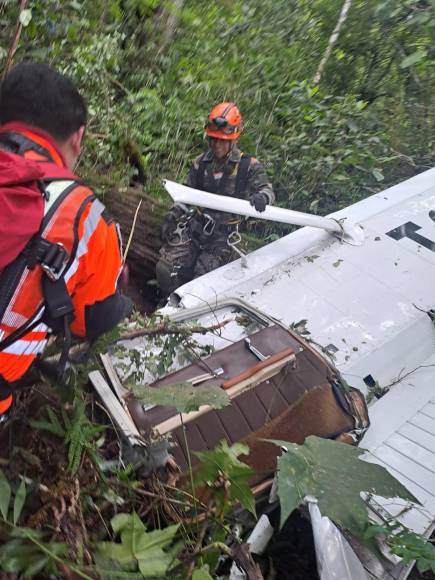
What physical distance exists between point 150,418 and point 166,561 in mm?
784

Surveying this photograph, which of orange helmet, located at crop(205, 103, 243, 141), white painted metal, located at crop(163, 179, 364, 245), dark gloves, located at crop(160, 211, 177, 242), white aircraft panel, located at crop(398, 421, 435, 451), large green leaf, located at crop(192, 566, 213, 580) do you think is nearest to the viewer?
large green leaf, located at crop(192, 566, 213, 580)

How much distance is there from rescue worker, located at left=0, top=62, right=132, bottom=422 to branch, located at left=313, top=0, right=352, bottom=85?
5.85 meters

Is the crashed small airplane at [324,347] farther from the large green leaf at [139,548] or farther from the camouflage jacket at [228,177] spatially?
the camouflage jacket at [228,177]

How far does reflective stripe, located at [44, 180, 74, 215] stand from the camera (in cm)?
120

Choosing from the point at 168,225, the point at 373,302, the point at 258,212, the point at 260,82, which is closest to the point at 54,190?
the point at 258,212

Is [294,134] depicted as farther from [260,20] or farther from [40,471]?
[40,471]

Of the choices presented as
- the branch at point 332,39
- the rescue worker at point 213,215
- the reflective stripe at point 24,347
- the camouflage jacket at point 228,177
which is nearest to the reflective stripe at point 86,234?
the reflective stripe at point 24,347

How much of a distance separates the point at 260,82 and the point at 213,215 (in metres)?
2.72

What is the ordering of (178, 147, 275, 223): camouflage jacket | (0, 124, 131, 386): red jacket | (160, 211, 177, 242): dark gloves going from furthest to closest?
(178, 147, 275, 223): camouflage jacket → (160, 211, 177, 242): dark gloves → (0, 124, 131, 386): red jacket

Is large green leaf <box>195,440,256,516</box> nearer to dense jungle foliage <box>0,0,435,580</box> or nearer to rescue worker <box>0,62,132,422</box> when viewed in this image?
dense jungle foliage <box>0,0,435,580</box>

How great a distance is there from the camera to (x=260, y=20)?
6559mm

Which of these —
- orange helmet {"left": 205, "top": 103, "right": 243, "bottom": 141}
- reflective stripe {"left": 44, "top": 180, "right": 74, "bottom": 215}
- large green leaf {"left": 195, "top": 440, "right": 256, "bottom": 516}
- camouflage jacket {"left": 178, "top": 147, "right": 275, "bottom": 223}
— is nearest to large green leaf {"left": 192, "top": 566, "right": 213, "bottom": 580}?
large green leaf {"left": 195, "top": 440, "right": 256, "bottom": 516}

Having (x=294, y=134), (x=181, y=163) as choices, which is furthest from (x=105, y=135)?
(x=294, y=134)

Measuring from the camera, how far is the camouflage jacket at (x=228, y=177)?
4469 millimetres
